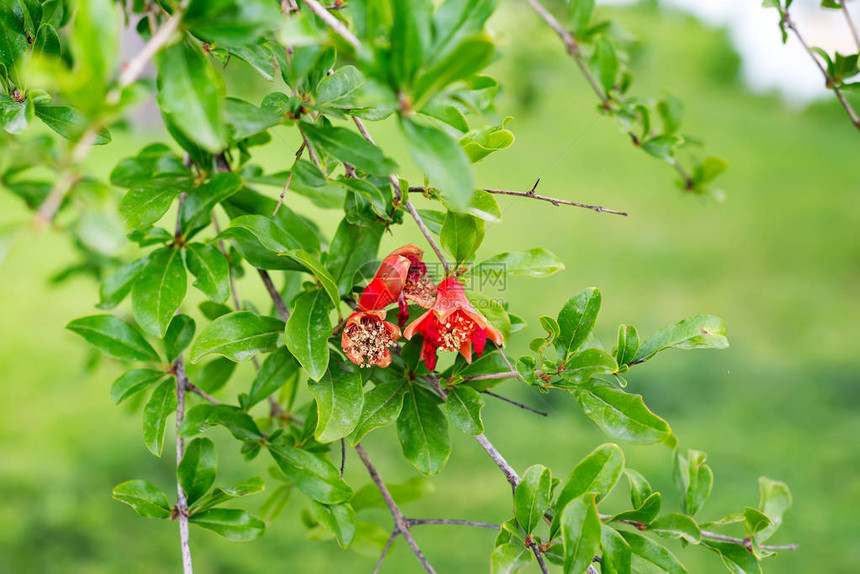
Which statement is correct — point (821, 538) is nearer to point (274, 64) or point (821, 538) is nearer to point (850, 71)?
point (850, 71)

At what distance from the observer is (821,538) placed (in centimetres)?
175

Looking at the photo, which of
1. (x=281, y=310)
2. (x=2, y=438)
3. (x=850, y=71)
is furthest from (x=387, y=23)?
(x=2, y=438)

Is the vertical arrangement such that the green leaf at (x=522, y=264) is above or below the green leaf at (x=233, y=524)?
above

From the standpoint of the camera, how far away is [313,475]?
0.66 m

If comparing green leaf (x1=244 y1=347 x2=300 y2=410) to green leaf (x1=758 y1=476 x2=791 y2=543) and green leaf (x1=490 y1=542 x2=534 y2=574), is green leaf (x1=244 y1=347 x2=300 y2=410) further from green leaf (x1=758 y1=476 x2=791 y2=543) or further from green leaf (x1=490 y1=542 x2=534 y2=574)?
green leaf (x1=758 y1=476 x2=791 y2=543)

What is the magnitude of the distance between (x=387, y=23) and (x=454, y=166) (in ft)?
0.34

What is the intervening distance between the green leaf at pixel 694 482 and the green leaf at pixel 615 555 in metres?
0.20

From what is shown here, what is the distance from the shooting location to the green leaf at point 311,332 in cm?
57

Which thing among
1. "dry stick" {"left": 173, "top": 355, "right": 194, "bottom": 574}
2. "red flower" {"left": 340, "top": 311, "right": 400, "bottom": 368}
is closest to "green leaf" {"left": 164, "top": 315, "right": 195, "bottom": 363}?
"dry stick" {"left": 173, "top": 355, "right": 194, "bottom": 574}

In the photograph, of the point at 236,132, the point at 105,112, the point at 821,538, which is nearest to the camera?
the point at 105,112

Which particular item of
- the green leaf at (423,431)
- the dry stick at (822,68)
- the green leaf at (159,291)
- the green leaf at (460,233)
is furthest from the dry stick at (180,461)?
the dry stick at (822,68)

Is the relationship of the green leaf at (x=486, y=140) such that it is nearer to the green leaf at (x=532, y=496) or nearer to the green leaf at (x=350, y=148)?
the green leaf at (x=350, y=148)

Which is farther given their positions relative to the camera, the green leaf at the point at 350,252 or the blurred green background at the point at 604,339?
the blurred green background at the point at 604,339

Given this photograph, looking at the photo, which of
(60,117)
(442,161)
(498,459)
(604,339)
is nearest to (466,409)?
(498,459)
